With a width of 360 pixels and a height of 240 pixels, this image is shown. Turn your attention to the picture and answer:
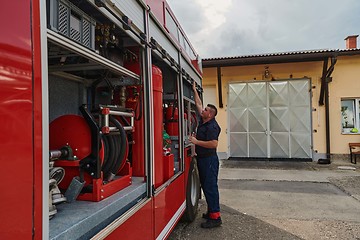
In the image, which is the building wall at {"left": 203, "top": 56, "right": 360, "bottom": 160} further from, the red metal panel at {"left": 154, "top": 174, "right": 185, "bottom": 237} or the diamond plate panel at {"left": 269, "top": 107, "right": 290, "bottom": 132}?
the red metal panel at {"left": 154, "top": 174, "right": 185, "bottom": 237}

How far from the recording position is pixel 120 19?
6.81 ft

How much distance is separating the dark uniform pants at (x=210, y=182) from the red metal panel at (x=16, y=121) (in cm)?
351

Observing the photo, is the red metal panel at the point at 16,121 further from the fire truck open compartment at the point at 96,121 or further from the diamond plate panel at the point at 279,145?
the diamond plate panel at the point at 279,145

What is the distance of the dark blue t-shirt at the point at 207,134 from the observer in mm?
4461

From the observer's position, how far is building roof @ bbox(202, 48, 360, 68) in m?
10.5

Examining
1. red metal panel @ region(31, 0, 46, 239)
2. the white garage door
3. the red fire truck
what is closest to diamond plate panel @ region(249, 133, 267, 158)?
the white garage door

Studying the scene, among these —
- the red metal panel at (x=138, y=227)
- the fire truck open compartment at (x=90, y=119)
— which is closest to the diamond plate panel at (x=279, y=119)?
the fire truck open compartment at (x=90, y=119)

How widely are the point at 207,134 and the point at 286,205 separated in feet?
8.05

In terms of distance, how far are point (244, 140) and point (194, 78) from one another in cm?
709

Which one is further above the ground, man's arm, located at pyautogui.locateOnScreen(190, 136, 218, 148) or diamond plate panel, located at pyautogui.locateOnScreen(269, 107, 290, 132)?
diamond plate panel, located at pyautogui.locateOnScreen(269, 107, 290, 132)

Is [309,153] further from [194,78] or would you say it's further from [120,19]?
[120,19]

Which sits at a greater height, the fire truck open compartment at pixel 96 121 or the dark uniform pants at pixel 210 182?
the fire truck open compartment at pixel 96 121

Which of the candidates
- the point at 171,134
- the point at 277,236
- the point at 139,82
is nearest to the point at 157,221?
the point at 139,82

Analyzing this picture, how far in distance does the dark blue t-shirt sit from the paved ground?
3.70 ft
